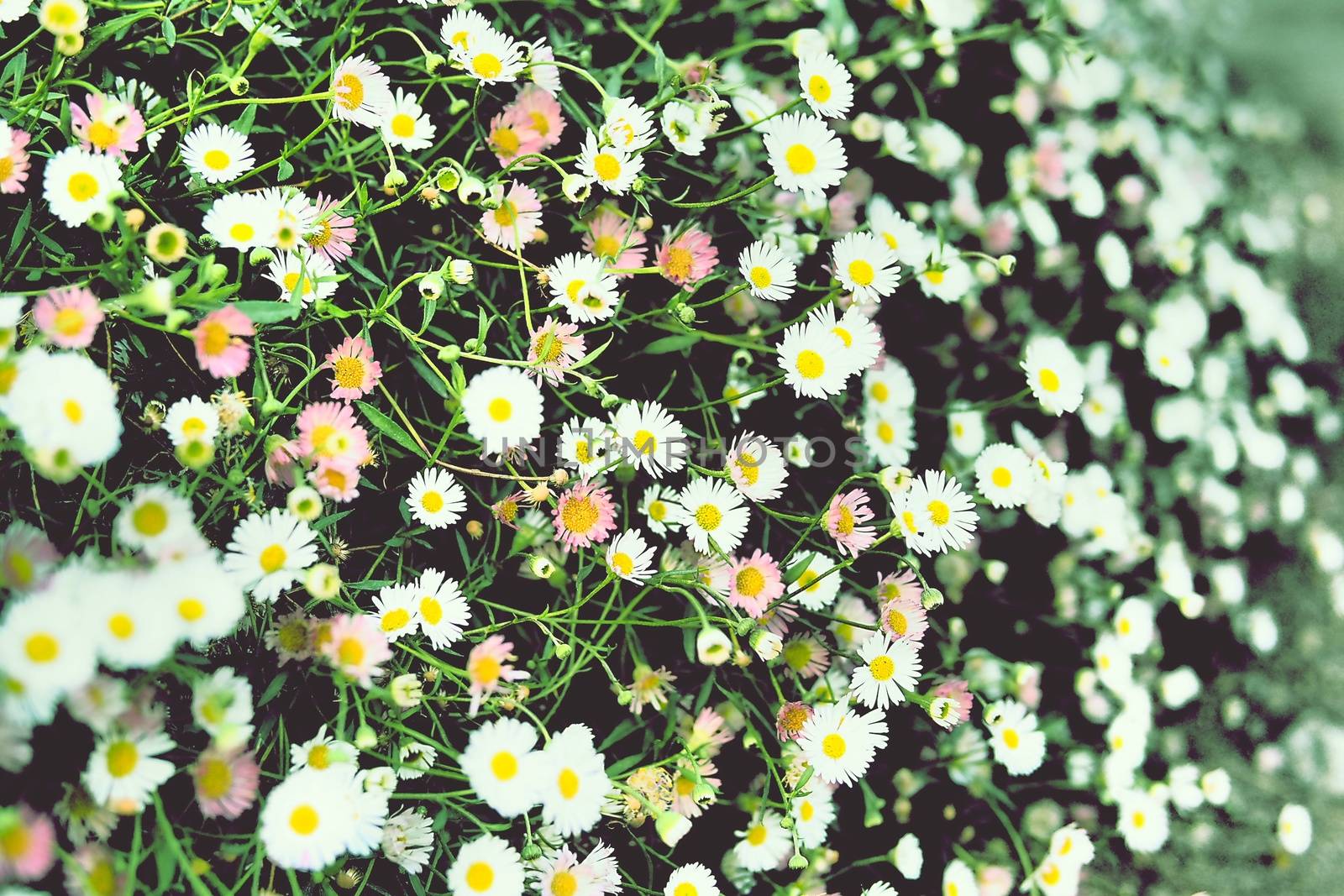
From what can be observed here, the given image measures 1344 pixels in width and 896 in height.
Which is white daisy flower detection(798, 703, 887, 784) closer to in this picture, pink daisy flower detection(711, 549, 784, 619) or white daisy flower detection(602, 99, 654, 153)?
pink daisy flower detection(711, 549, 784, 619)

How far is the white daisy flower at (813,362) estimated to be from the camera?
0.71 metres

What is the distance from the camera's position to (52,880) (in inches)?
21.2

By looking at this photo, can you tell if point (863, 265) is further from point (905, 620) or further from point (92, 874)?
point (92, 874)

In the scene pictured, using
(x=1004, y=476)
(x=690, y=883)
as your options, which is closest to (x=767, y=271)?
(x=1004, y=476)

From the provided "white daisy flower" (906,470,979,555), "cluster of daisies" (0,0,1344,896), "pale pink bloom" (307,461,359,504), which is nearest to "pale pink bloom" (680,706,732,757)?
"cluster of daisies" (0,0,1344,896)

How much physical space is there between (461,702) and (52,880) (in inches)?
10.2

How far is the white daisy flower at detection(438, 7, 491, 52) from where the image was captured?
70 centimetres

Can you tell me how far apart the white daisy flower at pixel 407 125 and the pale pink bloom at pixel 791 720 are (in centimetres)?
52

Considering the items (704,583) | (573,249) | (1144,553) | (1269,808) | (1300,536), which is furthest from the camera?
(1300,536)

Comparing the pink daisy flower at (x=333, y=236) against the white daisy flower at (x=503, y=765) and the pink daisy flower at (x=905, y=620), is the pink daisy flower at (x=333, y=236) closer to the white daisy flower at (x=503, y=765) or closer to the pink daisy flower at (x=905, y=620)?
the white daisy flower at (x=503, y=765)

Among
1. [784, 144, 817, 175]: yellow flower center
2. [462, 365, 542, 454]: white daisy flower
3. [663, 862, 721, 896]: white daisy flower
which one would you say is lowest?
[663, 862, 721, 896]: white daisy flower

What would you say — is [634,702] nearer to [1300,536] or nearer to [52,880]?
[52,880]

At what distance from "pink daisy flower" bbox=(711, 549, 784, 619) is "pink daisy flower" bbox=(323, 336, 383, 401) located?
290mm

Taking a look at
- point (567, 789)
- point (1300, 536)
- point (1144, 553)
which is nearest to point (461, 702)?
point (567, 789)
